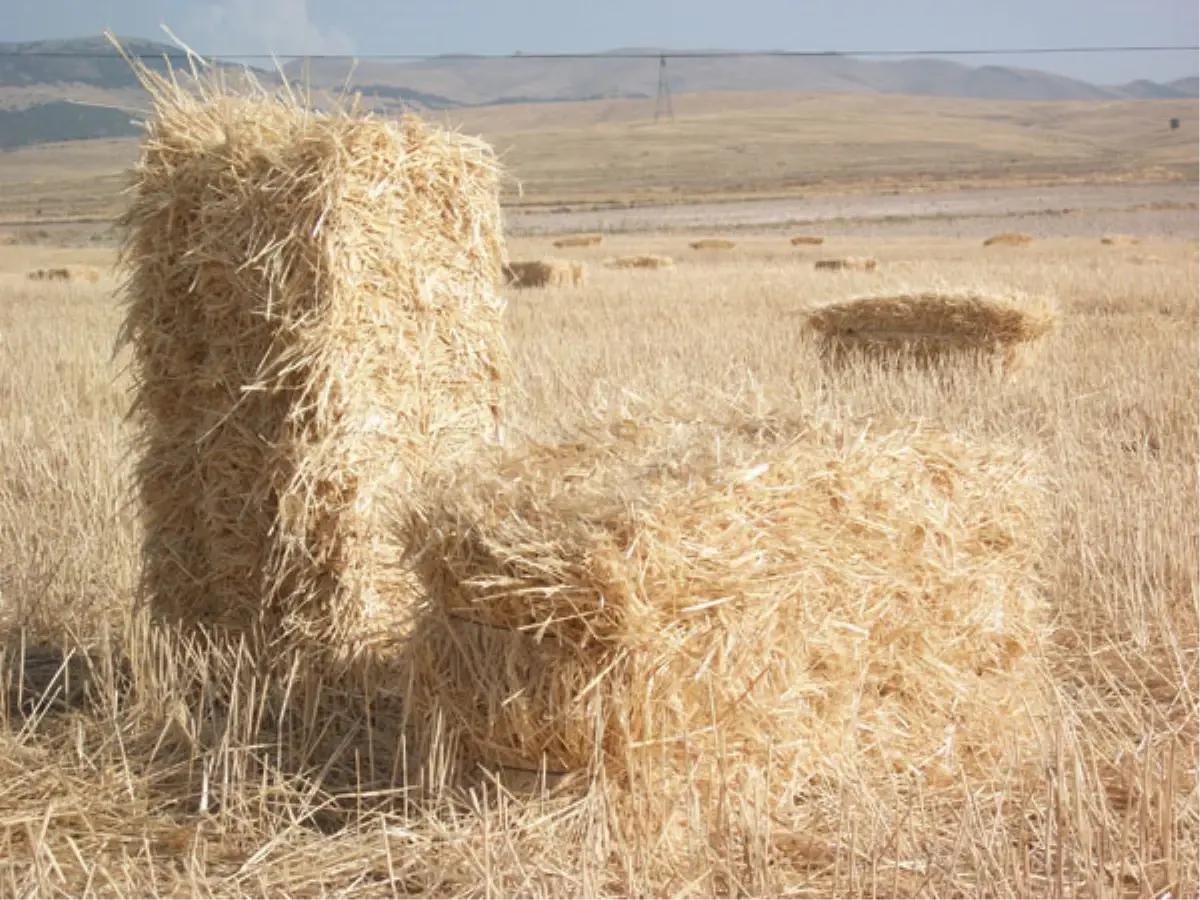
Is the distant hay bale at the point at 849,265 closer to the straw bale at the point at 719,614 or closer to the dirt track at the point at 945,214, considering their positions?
the dirt track at the point at 945,214

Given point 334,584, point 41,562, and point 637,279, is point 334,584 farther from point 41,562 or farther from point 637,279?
point 637,279

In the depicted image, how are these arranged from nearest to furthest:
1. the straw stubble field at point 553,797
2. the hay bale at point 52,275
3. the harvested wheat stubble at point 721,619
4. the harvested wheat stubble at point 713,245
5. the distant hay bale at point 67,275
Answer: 1. the straw stubble field at point 553,797
2. the harvested wheat stubble at point 721,619
3. the distant hay bale at point 67,275
4. the hay bale at point 52,275
5. the harvested wheat stubble at point 713,245

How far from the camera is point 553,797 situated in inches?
131

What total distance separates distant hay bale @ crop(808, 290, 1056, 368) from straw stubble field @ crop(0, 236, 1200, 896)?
954 millimetres

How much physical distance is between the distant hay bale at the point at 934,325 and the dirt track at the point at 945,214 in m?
23.8

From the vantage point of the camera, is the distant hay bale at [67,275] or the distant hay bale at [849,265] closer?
the distant hay bale at [849,265]

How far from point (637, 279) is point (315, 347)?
47.6 feet

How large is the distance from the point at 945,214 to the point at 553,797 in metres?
48.9

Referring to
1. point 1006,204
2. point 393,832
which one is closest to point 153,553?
point 393,832

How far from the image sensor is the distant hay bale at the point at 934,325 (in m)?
9.76

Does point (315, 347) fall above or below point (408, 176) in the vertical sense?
below

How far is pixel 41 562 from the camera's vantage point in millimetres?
5461

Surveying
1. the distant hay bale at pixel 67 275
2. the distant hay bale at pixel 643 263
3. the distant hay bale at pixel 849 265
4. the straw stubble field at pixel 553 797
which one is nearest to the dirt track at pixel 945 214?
the distant hay bale at pixel 849 265

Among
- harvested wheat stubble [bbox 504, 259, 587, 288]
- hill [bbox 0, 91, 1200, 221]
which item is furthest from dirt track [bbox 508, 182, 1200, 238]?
harvested wheat stubble [bbox 504, 259, 587, 288]
